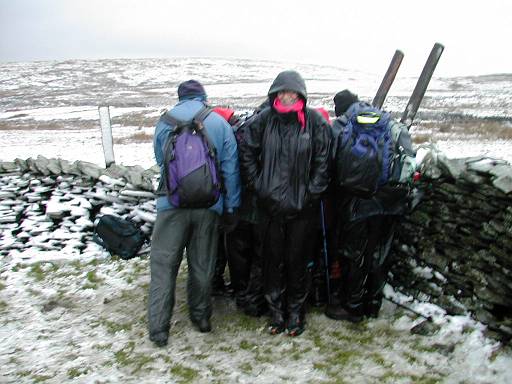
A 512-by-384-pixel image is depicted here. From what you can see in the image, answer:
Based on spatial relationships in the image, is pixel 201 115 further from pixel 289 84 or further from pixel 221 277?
pixel 221 277

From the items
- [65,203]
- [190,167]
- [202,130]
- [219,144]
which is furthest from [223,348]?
[65,203]

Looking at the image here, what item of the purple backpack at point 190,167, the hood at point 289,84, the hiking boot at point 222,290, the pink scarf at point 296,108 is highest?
the hood at point 289,84

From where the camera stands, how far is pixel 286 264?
14.4 ft

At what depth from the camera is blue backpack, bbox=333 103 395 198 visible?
409cm

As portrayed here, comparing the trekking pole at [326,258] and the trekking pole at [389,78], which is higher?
the trekking pole at [389,78]

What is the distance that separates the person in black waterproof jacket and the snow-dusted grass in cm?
40

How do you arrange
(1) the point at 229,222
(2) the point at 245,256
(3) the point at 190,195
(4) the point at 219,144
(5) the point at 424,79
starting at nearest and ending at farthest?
(3) the point at 190,195 → (4) the point at 219,144 → (1) the point at 229,222 → (2) the point at 245,256 → (5) the point at 424,79

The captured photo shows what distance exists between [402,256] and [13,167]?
7.44 m

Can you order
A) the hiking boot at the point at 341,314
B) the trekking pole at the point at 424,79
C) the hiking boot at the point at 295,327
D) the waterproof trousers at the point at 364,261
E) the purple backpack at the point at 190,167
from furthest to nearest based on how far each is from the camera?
the trekking pole at the point at 424,79 → the hiking boot at the point at 341,314 → the waterproof trousers at the point at 364,261 → the hiking boot at the point at 295,327 → the purple backpack at the point at 190,167

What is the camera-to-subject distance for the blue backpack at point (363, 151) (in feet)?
13.4

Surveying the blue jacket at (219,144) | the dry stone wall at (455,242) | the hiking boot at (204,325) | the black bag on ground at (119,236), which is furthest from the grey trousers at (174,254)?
the black bag on ground at (119,236)

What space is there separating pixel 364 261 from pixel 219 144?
177cm

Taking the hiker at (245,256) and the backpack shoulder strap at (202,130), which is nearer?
the backpack shoulder strap at (202,130)

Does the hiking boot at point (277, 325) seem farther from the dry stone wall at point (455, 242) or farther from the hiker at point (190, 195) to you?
the dry stone wall at point (455, 242)
